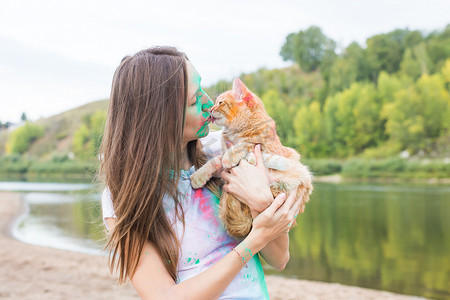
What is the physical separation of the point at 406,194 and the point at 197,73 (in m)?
28.5

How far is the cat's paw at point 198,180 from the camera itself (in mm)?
1873

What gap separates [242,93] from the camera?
2115mm

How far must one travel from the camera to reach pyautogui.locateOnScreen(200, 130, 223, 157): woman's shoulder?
2188mm

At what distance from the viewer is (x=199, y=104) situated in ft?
6.15

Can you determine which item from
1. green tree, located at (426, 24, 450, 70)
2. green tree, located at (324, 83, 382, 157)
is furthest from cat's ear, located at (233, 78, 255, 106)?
green tree, located at (426, 24, 450, 70)

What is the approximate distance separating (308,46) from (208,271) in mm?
86446

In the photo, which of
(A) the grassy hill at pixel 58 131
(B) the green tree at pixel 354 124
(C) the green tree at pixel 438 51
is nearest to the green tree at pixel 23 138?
(A) the grassy hill at pixel 58 131

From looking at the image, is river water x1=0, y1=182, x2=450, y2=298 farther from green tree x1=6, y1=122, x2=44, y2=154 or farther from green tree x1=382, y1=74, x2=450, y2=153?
green tree x1=6, y1=122, x2=44, y2=154

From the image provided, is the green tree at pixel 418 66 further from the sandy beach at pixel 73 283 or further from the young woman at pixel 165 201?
the young woman at pixel 165 201

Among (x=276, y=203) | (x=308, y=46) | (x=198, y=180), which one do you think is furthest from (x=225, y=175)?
(x=308, y=46)

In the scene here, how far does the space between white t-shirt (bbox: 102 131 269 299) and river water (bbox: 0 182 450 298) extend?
13.3 ft

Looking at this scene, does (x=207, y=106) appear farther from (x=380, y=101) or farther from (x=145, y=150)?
(x=380, y=101)

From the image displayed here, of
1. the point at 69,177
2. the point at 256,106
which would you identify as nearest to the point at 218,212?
the point at 256,106

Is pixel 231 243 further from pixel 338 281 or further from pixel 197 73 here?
pixel 338 281
